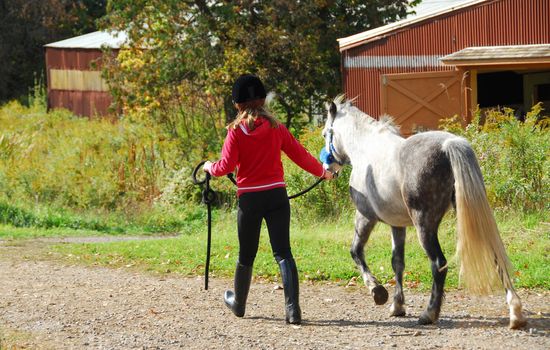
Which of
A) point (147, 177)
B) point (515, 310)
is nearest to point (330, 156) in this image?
point (515, 310)

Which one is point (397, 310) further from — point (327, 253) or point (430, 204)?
point (327, 253)

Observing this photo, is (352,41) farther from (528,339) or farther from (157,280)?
(528,339)

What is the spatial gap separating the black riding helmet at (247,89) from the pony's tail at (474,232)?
160 centimetres

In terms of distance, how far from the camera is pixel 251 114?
24.0 ft

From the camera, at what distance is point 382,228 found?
41.3 feet

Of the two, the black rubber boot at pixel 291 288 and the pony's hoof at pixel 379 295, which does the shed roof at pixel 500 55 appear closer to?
the pony's hoof at pixel 379 295

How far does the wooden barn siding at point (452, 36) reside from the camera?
739 inches

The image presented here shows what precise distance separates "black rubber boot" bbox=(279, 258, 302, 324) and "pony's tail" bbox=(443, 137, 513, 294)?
4.48ft

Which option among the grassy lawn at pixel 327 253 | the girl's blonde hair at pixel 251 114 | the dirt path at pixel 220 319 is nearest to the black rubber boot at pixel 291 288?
the dirt path at pixel 220 319

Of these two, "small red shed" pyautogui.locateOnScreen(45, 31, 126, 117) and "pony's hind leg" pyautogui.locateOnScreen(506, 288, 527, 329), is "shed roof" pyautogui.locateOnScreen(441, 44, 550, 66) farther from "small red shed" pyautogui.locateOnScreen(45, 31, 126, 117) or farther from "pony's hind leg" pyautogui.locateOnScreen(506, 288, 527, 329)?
"small red shed" pyautogui.locateOnScreen(45, 31, 126, 117)

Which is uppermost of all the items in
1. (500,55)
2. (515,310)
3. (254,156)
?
(500,55)

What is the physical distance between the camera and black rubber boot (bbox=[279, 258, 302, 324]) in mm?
7430

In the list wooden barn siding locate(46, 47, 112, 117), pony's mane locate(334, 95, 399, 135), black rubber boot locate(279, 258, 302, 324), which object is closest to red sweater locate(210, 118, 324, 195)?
black rubber boot locate(279, 258, 302, 324)

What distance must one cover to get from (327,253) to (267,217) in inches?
148
